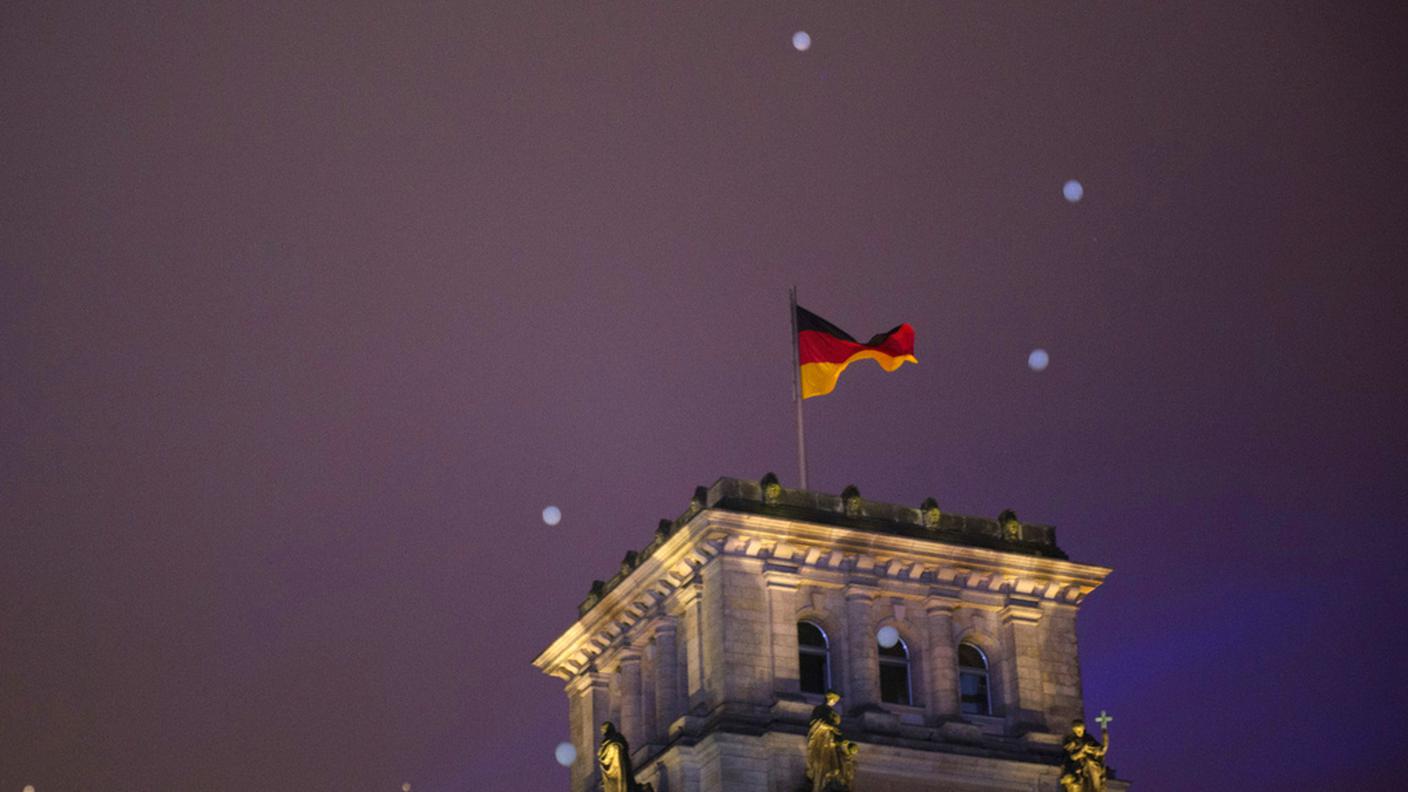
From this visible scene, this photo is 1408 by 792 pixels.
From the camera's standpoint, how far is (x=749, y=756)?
6956 centimetres

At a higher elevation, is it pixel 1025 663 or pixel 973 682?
pixel 1025 663

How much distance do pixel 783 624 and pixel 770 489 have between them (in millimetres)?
4199

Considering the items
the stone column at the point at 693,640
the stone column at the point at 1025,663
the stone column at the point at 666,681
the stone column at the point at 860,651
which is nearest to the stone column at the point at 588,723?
the stone column at the point at 666,681

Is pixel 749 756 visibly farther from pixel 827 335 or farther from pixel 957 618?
pixel 827 335

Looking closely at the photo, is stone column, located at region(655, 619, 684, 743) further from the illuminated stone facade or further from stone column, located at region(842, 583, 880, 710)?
stone column, located at region(842, 583, 880, 710)

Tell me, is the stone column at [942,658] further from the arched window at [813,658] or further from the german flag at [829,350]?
the german flag at [829,350]

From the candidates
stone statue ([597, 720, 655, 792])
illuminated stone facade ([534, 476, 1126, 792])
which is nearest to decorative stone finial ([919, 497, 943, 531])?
illuminated stone facade ([534, 476, 1126, 792])

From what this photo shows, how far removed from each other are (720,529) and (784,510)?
266cm

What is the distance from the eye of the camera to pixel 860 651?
72312 millimetres

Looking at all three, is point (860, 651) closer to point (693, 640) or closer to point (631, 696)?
point (693, 640)

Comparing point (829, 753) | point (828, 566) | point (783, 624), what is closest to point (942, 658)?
point (828, 566)

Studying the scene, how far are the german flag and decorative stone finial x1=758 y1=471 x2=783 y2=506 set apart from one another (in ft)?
13.9

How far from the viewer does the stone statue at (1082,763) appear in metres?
71.9

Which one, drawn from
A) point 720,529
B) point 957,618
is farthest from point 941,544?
point 720,529
